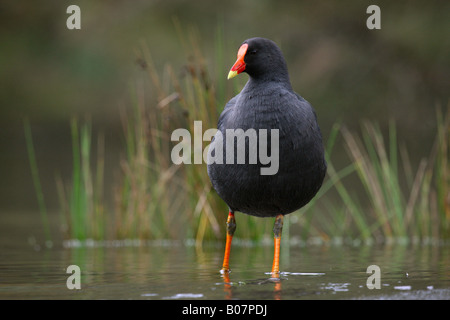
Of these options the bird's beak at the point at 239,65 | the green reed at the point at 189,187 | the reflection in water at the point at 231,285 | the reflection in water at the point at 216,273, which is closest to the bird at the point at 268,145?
the bird's beak at the point at 239,65

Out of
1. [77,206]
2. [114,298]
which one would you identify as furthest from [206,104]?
[114,298]

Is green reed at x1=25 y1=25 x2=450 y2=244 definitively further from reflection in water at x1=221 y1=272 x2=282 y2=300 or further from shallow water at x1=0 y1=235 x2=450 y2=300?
reflection in water at x1=221 y1=272 x2=282 y2=300

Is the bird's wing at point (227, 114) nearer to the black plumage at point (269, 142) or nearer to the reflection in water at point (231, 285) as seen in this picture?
the black plumage at point (269, 142)

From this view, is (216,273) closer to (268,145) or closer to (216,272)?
(216,272)

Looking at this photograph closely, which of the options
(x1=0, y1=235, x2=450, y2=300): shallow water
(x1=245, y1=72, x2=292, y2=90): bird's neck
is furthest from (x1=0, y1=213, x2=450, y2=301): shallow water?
(x1=245, y1=72, x2=292, y2=90): bird's neck

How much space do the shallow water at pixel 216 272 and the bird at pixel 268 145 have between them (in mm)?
424

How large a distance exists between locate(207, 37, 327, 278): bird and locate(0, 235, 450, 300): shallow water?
42 centimetres

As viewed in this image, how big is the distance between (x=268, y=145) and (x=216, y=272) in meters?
0.98

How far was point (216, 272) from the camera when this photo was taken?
4.84 metres

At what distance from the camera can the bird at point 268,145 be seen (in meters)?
4.59

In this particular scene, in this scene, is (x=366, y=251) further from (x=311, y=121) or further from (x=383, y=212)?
(x=311, y=121)

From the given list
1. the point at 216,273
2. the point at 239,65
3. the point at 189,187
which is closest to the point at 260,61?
the point at 239,65

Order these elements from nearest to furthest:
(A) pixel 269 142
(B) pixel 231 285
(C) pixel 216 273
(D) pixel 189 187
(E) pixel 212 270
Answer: (B) pixel 231 285
(A) pixel 269 142
(C) pixel 216 273
(E) pixel 212 270
(D) pixel 189 187

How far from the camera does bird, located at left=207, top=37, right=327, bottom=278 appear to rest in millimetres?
4590
